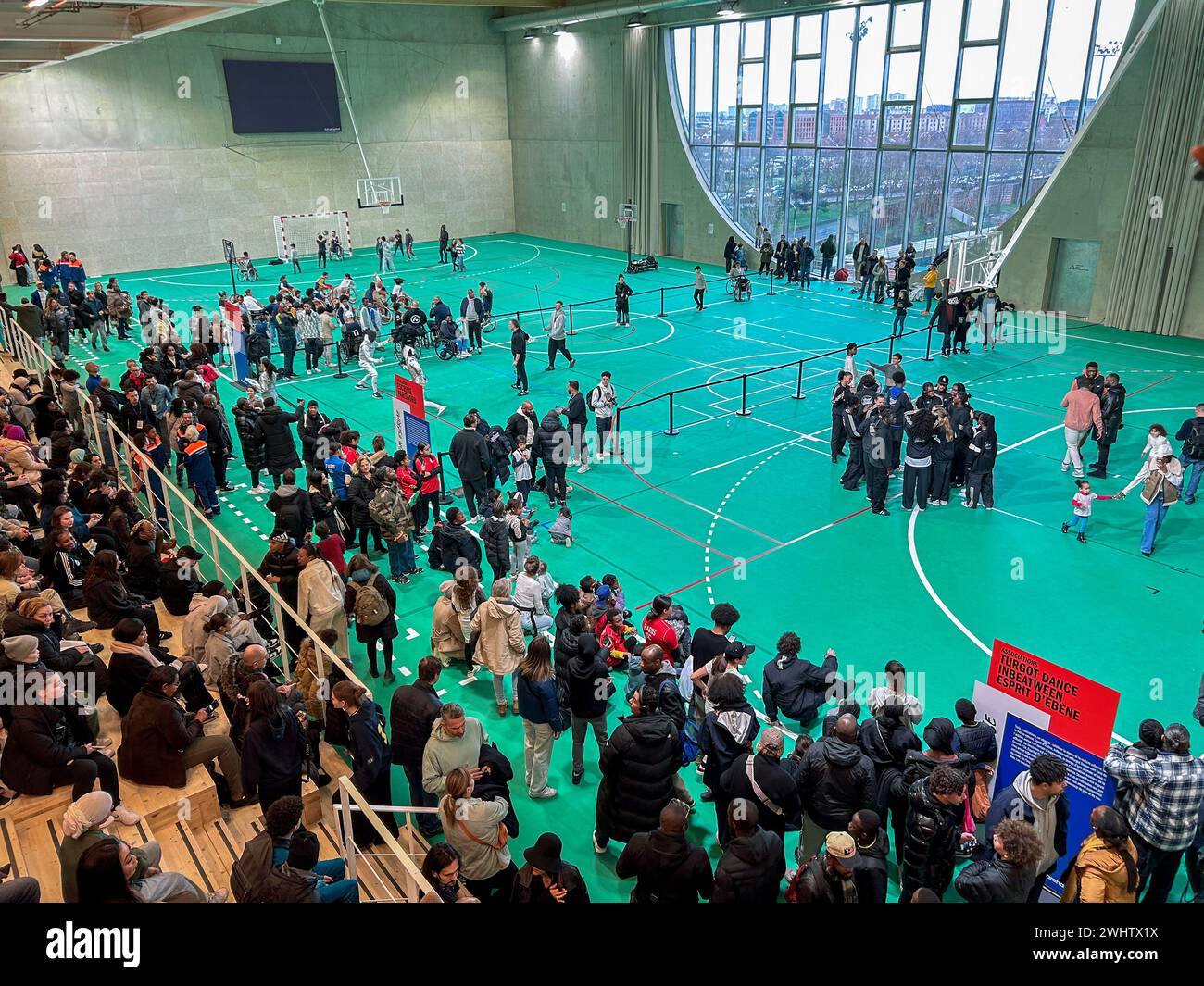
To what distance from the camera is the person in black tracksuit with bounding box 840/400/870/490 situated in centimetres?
1530

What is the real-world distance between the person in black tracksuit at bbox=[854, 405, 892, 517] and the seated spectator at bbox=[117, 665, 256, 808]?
1083cm

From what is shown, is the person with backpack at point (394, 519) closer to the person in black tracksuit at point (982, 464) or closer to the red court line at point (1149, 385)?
the person in black tracksuit at point (982, 464)

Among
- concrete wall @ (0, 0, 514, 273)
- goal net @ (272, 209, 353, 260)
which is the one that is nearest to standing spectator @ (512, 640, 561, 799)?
concrete wall @ (0, 0, 514, 273)

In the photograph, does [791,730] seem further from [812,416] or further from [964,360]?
[964,360]

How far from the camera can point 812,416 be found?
63.3ft

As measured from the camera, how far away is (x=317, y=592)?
9.41m

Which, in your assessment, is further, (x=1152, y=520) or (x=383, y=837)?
(x=1152, y=520)

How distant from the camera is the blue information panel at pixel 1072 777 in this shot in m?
6.52

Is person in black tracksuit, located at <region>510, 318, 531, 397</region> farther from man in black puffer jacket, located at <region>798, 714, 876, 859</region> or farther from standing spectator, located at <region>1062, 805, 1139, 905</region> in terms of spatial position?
standing spectator, located at <region>1062, 805, 1139, 905</region>

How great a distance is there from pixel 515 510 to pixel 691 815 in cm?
503

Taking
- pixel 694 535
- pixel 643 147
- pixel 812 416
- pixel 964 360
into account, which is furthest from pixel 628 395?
pixel 643 147

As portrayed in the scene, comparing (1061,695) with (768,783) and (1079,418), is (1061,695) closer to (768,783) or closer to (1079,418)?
(768,783)

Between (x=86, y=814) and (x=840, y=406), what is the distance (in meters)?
13.4

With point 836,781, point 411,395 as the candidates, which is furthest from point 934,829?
point 411,395
